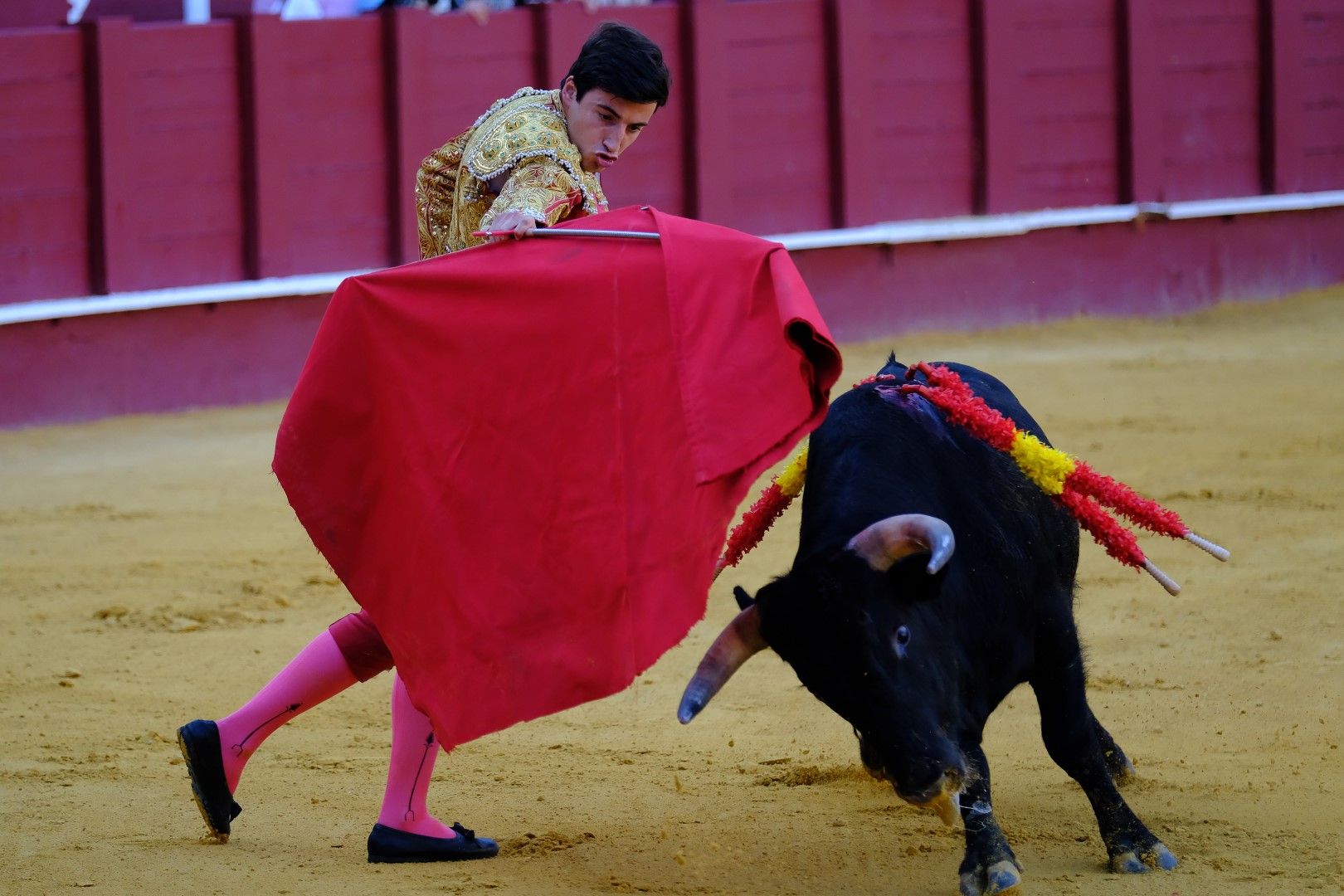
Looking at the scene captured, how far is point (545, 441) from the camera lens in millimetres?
2650

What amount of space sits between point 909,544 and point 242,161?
5.56 m

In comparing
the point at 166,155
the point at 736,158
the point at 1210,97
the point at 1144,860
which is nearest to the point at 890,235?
the point at 736,158

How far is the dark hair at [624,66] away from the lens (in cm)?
264

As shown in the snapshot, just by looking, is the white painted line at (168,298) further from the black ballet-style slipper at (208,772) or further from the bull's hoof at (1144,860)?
the bull's hoof at (1144,860)

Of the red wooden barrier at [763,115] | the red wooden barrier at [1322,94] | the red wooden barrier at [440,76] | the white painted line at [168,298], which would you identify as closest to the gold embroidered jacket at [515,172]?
the white painted line at [168,298]

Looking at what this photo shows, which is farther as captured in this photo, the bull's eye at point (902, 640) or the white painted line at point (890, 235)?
the white painted line at point (890, 235)

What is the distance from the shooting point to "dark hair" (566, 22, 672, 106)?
8.66 ft

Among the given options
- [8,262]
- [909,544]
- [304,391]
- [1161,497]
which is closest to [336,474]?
[304,391]

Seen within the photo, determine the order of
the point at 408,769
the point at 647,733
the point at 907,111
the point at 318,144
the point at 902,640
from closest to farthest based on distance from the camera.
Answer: the point at 902,640 → the point at 408,769 → the point at 647,733 → the point at 318,144 → the point at 907,111

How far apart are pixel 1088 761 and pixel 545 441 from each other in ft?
3.37

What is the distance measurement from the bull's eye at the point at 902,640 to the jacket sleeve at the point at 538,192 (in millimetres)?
793

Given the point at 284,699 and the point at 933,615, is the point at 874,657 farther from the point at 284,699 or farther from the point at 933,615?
the point at 284,699

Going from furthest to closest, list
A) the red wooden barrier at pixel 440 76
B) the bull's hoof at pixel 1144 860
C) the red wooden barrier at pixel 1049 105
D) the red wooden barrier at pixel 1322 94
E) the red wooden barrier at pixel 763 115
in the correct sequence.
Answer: the red wooden barrier at pixel 1322 94
the red wooden barrier at pixel 1049 105
the red wooden barrier at pixel 763 115
the red wooden barrier at pixel 440 76
the bull's hoof at pixel 1144 860

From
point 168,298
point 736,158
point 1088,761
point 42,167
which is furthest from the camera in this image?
point 736,158
